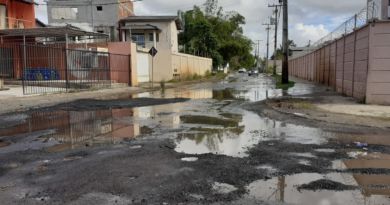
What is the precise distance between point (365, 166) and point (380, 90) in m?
10.8

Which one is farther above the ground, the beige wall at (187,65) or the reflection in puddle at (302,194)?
the beige wall at (187,65)

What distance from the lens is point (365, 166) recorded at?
7160mm

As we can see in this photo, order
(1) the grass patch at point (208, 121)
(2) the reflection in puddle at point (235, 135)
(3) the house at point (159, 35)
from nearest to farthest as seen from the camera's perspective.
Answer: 1. (2) the reflection in puddle at point (235, 135)
2. (1) the grass patch at point (208, 121)
3. (3) the house at point (159, 35)

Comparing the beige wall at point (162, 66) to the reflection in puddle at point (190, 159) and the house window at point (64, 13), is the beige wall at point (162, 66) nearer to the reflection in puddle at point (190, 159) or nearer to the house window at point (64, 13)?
the house window at point (64, 13)

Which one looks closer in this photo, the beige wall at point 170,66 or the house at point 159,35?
the beige wall at point 170,66

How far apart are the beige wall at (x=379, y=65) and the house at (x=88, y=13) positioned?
44672mm

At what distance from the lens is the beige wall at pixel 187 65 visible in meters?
46.9

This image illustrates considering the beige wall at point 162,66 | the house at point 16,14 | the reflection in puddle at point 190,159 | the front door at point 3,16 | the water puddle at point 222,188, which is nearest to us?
the water puddle at point 222,188

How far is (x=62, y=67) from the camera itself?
106 ft

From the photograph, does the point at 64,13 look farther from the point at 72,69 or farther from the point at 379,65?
the point at 379,65

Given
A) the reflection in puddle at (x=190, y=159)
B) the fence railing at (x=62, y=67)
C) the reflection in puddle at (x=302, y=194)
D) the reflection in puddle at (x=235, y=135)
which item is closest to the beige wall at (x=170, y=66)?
the fence railing at (x=62, y=67)

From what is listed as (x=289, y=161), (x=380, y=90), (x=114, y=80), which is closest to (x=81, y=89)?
(x=114, y=80)

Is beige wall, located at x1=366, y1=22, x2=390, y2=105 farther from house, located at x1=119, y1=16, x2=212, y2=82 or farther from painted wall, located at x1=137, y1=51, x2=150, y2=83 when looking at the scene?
house, located at x1=119, y1=16, x2=212, y2=82

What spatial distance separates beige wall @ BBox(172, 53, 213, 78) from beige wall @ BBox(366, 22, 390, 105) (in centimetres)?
2981
